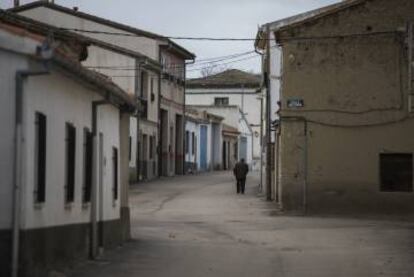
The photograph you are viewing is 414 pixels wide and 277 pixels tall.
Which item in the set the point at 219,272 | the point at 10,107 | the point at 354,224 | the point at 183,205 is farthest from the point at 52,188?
the point at 183,205

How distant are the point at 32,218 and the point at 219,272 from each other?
3958 millimetres

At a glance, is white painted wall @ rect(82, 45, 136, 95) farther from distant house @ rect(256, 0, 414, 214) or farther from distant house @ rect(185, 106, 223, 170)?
distant house @ rect(256, 0, 414, 214)

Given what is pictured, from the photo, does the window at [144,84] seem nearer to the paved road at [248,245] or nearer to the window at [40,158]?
the paved road at [248,245]

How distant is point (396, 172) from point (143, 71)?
2036 cm

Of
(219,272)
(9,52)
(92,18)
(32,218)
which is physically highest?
(92,18)

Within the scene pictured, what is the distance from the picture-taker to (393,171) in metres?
29.2

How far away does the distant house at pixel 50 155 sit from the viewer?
434 inches

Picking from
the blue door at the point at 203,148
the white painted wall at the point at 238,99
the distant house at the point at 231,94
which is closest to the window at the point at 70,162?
the blue door at the point at 203,148

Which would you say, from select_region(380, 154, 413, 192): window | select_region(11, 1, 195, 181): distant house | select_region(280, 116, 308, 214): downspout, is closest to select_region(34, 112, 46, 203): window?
select_region(280, 116, 308, 214): downspout

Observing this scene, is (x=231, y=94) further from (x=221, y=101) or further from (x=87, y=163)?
(x=87, y=163)

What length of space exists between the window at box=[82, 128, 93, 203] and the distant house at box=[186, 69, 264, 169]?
65944 mm

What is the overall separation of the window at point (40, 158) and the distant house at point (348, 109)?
18018 mm

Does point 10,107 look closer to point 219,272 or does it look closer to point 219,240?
point 219,272

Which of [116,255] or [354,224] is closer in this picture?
[116,255]
